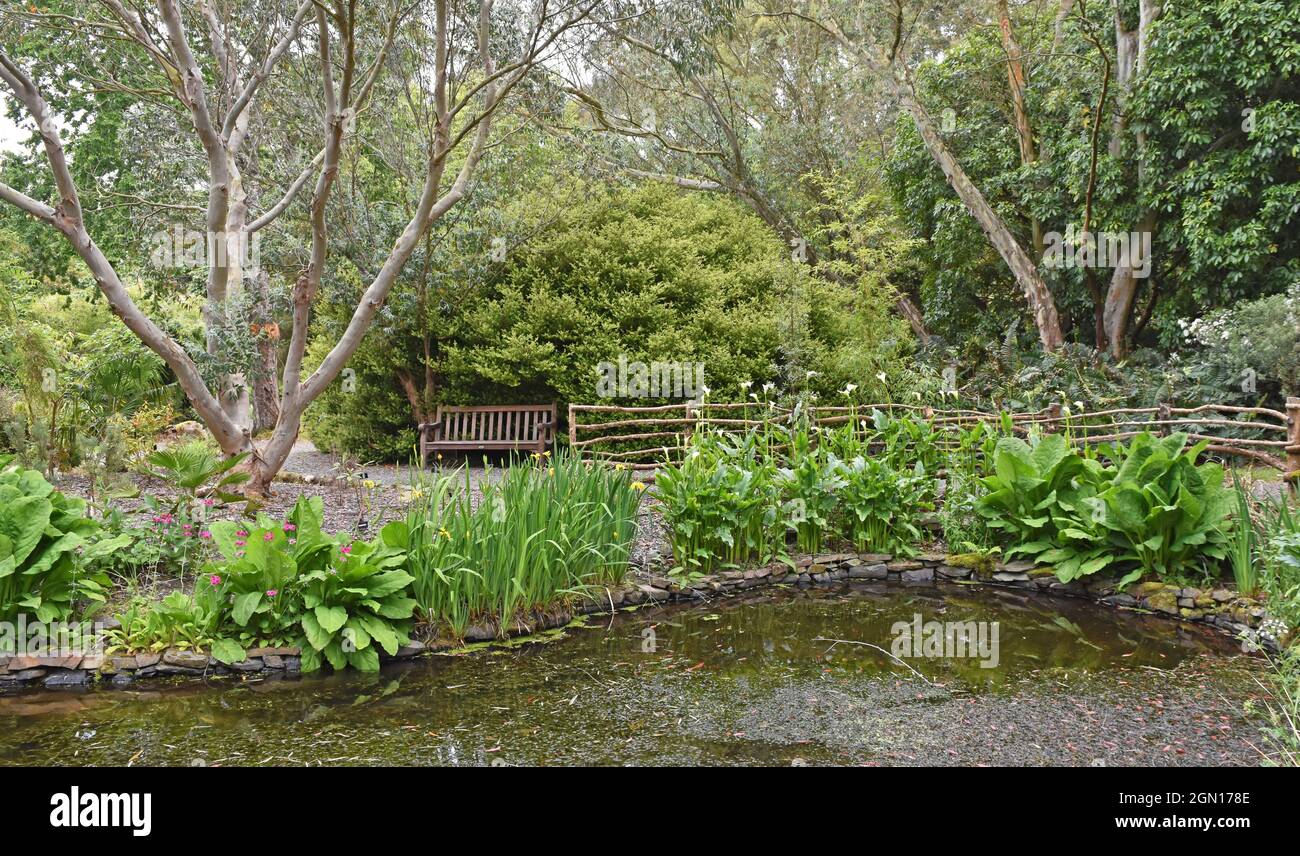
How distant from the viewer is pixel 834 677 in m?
4.38

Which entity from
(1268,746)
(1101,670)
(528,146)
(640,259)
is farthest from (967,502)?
(528,146)

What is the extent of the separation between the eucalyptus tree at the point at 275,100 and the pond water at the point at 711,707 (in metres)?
3.12

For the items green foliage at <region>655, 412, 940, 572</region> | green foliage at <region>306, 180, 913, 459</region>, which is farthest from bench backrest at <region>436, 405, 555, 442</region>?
green foliage at <region>655, 412, 940, 572</region>

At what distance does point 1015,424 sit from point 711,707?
5.91m

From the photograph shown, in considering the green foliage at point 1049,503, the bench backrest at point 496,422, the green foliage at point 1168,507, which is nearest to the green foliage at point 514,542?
the green foliage at point 1049,503

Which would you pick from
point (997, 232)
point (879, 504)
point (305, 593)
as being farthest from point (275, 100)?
point (997, 232)

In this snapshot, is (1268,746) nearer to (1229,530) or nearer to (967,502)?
(1229,530)

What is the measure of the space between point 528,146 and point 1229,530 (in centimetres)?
849

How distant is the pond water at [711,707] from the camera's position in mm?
3438

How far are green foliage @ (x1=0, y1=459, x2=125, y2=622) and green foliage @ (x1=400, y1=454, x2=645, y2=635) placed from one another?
1.62 m

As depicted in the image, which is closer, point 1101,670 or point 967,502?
point 1101,670

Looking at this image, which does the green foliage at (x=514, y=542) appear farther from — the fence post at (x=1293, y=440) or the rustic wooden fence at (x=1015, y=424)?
the fence post at (x=1293, y=440)
